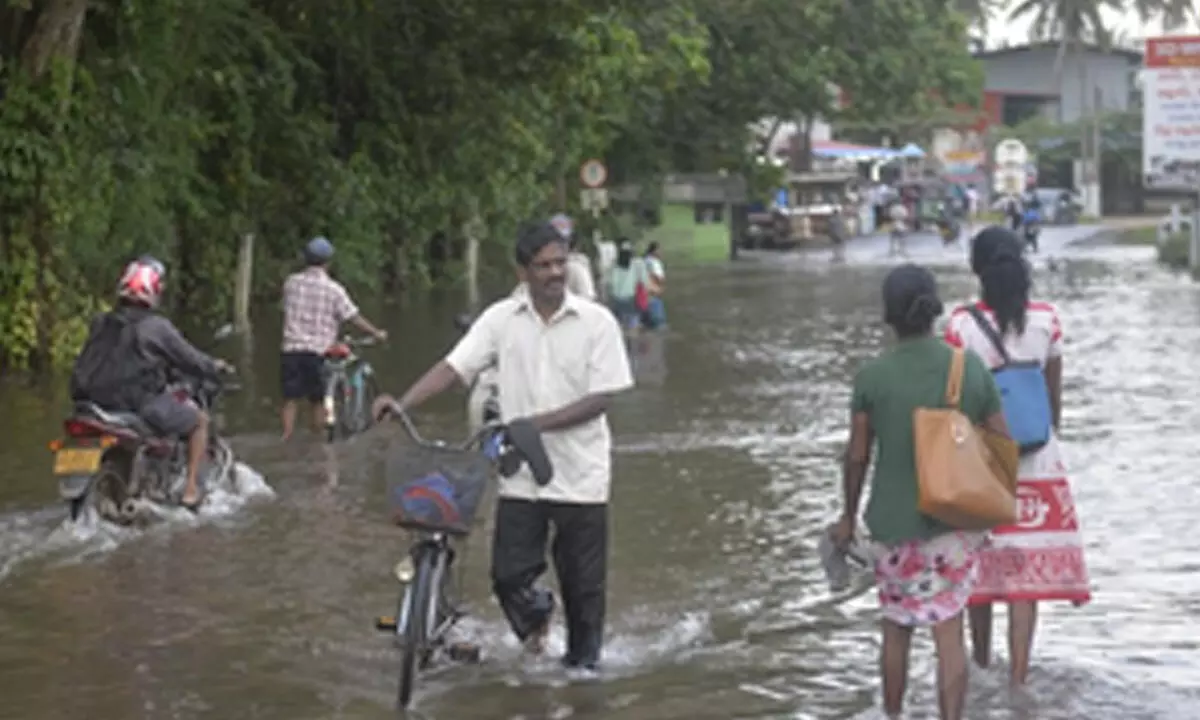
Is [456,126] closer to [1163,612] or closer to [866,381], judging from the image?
[1163,612]

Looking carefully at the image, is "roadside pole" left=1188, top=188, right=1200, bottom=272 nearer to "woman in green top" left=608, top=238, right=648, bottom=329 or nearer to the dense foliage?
the dense foliage

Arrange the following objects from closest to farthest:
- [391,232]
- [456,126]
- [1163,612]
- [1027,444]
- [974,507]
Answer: [974,507] → [1027,444] → [1163,612] → [456,126] → [391,232]

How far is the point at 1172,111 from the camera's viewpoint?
144 ft

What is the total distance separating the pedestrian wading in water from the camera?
799 cm

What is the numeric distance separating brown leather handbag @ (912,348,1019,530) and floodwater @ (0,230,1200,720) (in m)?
1.09

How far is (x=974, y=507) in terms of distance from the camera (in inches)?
280

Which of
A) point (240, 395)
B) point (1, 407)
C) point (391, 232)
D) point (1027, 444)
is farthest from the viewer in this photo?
point (391, 232)

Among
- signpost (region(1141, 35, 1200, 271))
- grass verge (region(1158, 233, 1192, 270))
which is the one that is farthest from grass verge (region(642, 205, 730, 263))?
signpost (region(1141, 35, 1200, 271))

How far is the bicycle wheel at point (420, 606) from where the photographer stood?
784cm

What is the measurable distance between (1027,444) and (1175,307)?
2456 centimetres

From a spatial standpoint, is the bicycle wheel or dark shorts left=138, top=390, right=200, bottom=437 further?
dark shorts left=138, top=390, right=200, bottom=437

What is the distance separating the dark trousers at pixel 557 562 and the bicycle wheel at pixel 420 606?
0.38 metres

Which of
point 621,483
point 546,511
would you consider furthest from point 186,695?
Result: point 621,483

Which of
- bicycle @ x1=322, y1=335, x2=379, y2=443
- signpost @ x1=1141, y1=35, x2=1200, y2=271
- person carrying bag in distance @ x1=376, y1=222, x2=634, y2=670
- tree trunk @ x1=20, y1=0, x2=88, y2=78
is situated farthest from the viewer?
signpost @ x1=1141, y1=35, x2=1200, y2=271
